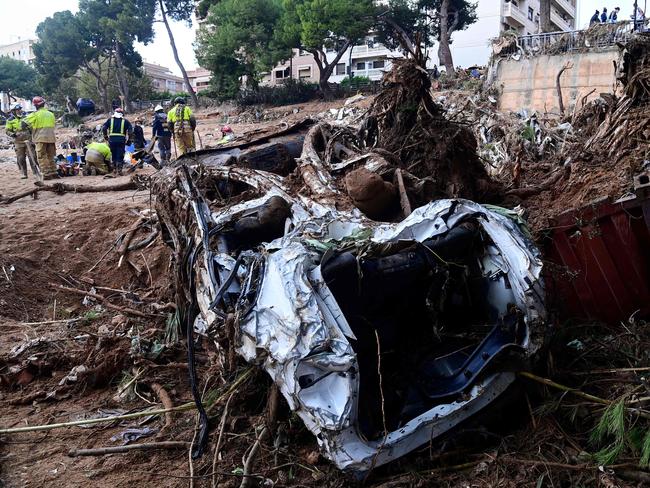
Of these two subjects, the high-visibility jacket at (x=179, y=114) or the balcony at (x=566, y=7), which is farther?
the balcony at (x=566, y=7)

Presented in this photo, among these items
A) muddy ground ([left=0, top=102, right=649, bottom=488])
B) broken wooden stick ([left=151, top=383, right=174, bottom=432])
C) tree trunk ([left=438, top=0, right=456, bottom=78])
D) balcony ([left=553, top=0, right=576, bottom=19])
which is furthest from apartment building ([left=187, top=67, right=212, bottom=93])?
broken wooden stick ([left=151, top=383, right=174, bottom=432])

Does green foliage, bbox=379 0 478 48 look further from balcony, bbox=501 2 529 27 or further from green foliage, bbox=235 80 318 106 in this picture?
balcony, bbox=501 2 529 27

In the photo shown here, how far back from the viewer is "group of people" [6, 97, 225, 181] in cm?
1119

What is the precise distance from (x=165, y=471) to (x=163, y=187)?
2537 millimetres

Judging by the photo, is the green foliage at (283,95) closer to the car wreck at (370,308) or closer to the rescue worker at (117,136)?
the rescue worker at (117,136)

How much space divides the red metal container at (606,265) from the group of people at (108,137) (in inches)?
323

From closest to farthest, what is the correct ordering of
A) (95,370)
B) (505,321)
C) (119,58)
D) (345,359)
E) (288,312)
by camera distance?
(345,359) < (288,312) < (505,321) < (95,370) < (119,58)

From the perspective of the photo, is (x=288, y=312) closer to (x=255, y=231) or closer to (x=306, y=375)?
(x=306, y=375)

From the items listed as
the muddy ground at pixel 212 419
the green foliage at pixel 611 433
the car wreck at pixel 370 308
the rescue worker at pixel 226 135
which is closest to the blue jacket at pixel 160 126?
the rescue worker at pixel 226 135

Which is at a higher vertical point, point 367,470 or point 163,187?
point 163,187

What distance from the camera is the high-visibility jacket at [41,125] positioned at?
11461 millimetres

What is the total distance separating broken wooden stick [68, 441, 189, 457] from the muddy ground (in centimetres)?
4

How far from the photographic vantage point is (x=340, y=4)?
27.7 meters

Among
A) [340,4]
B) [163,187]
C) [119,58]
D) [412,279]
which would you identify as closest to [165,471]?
[412,279]
